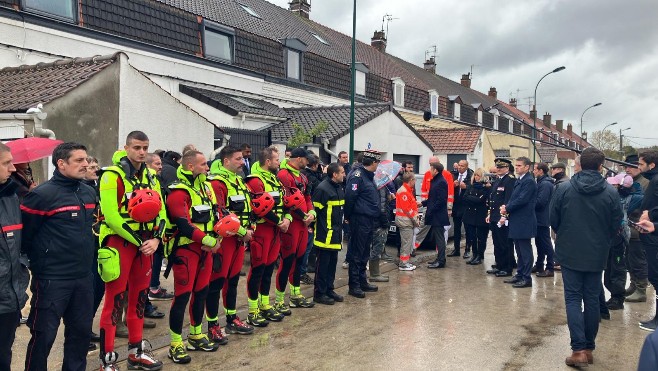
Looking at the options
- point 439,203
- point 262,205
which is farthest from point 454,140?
point 262,205

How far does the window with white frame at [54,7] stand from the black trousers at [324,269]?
10.1 meters

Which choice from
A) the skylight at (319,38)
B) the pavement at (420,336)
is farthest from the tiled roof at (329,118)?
the pavement at (420,336)

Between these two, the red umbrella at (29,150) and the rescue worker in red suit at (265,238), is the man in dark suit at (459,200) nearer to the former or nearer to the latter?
the rescue worker in red suit at (265,238)

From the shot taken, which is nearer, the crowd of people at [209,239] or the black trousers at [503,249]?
the crowd of people at [209,239]

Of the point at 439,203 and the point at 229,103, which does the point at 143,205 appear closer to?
the point at 439,203

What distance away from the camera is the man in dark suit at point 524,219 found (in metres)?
8.64

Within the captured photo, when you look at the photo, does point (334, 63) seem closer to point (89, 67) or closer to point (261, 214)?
point (89, 67)

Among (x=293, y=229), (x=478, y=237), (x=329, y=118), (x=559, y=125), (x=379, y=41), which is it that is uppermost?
(x=379, y=41)

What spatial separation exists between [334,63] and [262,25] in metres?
3.84

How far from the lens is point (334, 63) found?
23.2 meters

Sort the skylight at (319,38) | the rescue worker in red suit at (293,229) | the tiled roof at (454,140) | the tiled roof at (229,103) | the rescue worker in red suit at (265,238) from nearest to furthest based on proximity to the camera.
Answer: the rescue worker in red suit at (265,238), the rescue worker in red suit at (293,229), the tiled roof at (229,103), the skylight at (319,38), the tiled roof at (454,140)

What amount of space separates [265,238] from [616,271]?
4850 millimetres

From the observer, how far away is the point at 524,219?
28.4 feet

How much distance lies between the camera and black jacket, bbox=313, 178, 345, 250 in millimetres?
7035
